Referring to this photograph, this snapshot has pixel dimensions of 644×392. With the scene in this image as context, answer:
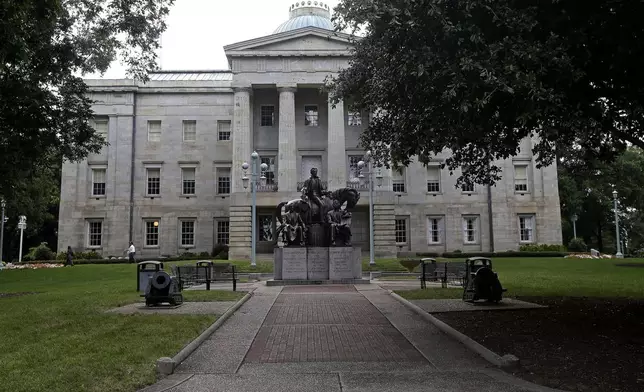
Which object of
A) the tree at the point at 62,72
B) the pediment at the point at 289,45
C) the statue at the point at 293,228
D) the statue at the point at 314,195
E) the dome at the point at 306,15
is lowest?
the statue at the point at 293,228

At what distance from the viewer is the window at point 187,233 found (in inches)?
2039

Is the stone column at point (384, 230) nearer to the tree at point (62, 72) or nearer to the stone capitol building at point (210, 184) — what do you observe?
the stone capitol building at point (210, 184)

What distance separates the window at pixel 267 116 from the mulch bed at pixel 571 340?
127 ft

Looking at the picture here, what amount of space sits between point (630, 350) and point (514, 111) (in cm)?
432

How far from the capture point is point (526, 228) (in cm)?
5275

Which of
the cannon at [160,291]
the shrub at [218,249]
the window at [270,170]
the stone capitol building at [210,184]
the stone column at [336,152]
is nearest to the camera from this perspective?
the cannon at [160,291]

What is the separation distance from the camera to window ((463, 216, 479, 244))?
172ft

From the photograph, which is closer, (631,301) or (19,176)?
(631,301)

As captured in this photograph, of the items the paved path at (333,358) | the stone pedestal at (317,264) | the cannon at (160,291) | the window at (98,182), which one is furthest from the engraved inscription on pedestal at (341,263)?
the window at (98,182)

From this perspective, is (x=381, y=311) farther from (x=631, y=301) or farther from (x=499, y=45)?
(x=499, y=45)

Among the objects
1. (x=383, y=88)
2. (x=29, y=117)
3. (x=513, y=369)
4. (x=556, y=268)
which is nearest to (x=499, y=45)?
(x=383, y=88)

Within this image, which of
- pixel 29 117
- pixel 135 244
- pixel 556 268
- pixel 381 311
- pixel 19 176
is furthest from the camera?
pixel 135 244

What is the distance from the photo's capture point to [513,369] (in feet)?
26.5

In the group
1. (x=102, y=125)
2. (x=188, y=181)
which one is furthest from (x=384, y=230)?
(x=102, y=125)
